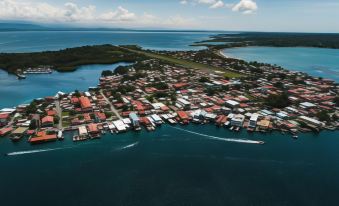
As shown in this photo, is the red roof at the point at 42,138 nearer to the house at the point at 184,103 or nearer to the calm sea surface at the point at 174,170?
the calm sea surface at the point at 174,170

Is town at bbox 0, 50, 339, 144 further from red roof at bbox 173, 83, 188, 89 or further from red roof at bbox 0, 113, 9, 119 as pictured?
red roof at bbox 173, 83, 188, 89

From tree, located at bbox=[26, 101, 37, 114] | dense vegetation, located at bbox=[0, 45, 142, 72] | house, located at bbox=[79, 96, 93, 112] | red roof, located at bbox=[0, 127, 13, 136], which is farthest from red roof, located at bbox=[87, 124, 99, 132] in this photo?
dense vegetation, located at bbox=[0, 45, 142, 72]

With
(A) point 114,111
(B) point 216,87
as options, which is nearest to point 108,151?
(A) point 114,111

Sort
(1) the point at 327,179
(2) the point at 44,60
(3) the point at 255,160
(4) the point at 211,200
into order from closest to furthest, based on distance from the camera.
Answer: (4) the point at 211,200
(1) the point at 327,179
(3) the point at 255,160
(2) the point at 44,60

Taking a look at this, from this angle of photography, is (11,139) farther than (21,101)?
No

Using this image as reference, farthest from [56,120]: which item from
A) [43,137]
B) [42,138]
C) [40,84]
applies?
[40,84]

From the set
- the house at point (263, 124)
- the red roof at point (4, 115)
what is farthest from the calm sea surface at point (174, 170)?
the red roof at point (4, 115)

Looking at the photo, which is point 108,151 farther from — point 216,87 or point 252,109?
point 216,87

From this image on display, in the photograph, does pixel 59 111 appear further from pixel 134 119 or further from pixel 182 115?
pixel 182 115
